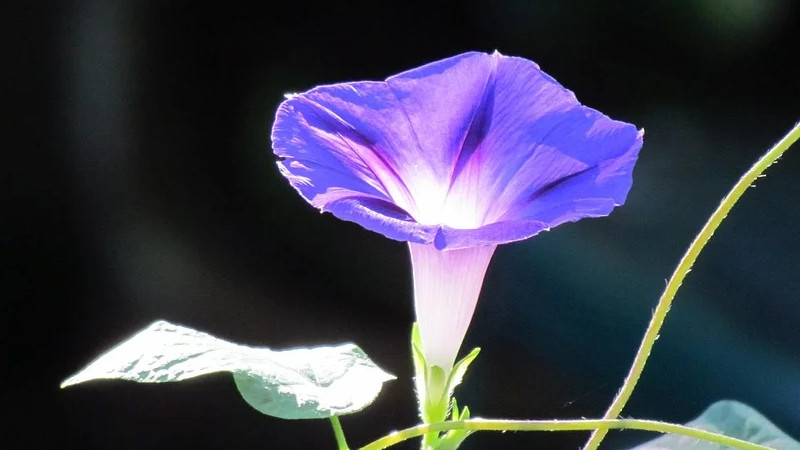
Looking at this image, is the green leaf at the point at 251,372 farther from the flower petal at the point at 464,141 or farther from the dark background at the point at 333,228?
the dark background at the point at 333,228

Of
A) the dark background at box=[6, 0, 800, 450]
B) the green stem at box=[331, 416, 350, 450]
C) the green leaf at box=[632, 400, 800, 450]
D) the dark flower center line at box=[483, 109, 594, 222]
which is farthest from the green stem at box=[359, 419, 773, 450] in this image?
the dark background at box=[6, 0, 800, 450]

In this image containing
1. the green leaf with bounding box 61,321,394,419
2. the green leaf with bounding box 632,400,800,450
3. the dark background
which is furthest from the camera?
the dark background

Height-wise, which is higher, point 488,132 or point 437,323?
point 488,132

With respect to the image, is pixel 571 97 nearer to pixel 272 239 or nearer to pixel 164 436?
pixel 272 239

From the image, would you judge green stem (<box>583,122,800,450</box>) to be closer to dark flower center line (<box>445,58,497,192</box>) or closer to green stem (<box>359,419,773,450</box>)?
green stem (<box>359,419,773,450</box>)

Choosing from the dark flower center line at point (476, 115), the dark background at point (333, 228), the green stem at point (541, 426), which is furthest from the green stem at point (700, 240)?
the dark background at point (333, 228)

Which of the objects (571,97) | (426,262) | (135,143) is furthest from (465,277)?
(135,143)
